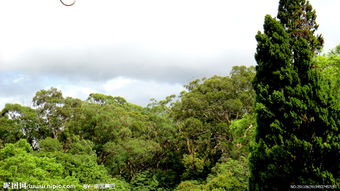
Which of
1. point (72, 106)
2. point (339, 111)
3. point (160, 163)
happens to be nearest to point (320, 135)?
point (339, 111)

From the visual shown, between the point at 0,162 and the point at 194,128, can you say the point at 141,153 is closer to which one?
the point at 194,128

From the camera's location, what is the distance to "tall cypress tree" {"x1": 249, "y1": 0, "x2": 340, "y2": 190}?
21.9ft

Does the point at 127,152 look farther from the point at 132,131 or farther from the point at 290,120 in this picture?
the point at 290,120

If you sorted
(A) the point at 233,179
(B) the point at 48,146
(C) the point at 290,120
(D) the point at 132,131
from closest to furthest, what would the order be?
(C) the point at 290,120
(A) the point at 233,179
(B) the point at 48,146
(D) the point at 132,131

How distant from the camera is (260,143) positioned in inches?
291

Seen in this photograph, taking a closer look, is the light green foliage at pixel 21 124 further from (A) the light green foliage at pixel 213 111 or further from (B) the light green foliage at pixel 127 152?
(A) the light green foliage at pixel 213 111

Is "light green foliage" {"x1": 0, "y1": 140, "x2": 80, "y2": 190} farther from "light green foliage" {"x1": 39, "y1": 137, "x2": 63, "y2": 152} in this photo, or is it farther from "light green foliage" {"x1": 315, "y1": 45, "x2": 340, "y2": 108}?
"light green foliage" {"x1": 315, "y1": 45, "x2": 340, "y2": 108}

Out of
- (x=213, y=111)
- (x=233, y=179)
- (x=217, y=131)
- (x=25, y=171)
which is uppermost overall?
(x=213, y=111)

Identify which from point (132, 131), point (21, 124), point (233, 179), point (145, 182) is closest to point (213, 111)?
Answer: point (132, 131)

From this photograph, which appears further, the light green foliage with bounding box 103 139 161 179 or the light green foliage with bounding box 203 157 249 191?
the light green foliage with bounding box 103 139 161 179

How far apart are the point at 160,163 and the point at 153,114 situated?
3642 mm

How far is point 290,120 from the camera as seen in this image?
7.10 metres

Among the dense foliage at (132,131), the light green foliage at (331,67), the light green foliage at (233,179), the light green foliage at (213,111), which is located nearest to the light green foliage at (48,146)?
the dense foliage at (132,131)

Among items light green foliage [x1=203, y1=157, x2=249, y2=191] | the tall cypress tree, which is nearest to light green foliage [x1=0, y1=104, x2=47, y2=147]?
light green foliage [x1=203, y1=157, x2=249, y2=191]
